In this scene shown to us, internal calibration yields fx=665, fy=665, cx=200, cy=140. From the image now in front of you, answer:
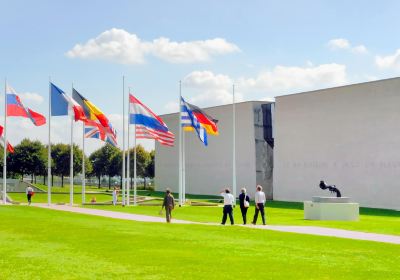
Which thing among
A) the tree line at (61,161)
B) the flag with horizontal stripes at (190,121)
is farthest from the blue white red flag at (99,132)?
the tree line at (61,161)

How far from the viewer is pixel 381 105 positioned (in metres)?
54.0

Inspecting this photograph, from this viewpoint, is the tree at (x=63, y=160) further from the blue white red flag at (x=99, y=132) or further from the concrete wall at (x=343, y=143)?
the blue white red flag at (x=99, y=132)

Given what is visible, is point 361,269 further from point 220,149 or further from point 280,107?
point 220,149

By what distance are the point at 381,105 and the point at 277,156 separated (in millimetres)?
15120

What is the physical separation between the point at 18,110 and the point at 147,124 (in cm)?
950

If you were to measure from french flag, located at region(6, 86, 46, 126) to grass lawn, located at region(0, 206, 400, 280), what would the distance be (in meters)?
20.0

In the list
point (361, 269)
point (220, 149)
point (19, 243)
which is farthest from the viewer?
point (220, 149)

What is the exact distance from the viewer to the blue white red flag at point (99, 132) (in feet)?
155

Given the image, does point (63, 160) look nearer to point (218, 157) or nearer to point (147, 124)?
point (218, 157)

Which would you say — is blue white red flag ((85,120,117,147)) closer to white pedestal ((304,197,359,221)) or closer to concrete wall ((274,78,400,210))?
white pedestal ((304,197,359,221))

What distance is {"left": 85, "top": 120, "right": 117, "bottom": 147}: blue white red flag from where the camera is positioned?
4709cm

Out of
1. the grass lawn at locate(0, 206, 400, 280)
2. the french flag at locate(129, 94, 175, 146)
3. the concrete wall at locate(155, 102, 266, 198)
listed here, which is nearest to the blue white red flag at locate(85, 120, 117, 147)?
the french flag at locate(129, 94, 175, 146)

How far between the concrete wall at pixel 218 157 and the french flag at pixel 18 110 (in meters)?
29.6

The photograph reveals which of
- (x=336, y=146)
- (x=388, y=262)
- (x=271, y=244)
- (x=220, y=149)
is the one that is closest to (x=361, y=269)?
(x=388, y=262)
